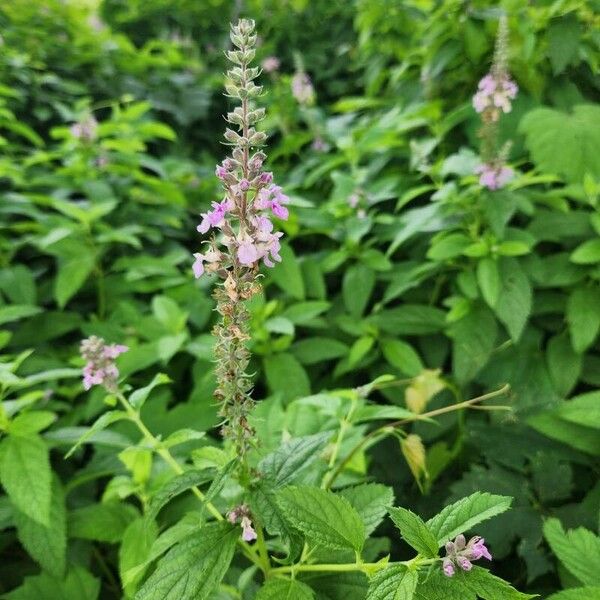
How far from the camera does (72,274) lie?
253cm

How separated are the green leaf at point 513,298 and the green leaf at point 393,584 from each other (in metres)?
1.19

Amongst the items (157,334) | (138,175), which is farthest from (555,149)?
(138,175)

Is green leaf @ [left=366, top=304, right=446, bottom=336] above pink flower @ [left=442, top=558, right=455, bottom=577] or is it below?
below

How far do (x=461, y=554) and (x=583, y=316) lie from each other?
1.33m

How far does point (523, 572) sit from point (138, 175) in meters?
2.55

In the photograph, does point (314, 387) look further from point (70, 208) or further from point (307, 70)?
point (307, 70)

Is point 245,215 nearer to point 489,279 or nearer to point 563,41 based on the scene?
point 489,279

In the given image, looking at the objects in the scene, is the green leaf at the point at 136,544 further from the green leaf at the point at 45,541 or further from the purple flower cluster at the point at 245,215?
the purple flower cluster at the point at 245,215

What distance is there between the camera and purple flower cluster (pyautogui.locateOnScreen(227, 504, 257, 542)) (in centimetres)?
116

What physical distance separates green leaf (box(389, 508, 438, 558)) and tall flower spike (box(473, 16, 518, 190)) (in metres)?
1.53

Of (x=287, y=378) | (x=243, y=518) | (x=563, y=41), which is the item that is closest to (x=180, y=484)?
(x=243, y=518)

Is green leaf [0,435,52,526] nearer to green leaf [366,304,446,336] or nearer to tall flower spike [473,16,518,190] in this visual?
green leaf [366,304,446,336]

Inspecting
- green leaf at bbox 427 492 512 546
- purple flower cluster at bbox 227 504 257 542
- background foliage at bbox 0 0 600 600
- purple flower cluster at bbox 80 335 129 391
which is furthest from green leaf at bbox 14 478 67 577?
green leaf at bbox 427 492 512 546

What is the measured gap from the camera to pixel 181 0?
5613 millimetres
